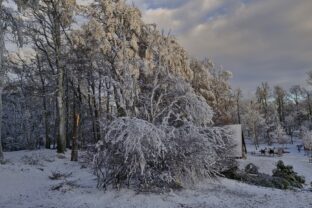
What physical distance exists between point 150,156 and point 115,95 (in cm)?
564

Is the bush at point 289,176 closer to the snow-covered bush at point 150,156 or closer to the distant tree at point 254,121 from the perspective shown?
the snow-covered bush at point 150,156

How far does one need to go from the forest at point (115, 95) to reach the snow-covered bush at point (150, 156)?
0.03m

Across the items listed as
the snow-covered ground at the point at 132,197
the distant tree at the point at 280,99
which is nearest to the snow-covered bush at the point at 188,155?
the snow-covered ground at the point at 132,197

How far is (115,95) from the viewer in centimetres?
1673

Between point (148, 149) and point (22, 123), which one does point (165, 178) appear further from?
point (22, 123)

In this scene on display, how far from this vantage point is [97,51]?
2562cm

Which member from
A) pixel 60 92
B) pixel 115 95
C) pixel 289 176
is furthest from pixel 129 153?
pixel 60 92

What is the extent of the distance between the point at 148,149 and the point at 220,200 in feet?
8.42

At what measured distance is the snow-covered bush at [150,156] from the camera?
11266mm

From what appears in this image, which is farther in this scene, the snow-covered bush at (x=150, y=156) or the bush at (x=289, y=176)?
the bush at (x=289, y=176)

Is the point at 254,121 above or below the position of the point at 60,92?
above

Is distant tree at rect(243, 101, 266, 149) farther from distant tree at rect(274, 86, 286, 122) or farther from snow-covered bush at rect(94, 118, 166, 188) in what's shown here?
snow-covered bush at rect(94, 118, 166, 188)

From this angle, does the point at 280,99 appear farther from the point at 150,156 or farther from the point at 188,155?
the point at 150,156

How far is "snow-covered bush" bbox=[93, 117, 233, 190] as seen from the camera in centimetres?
1127
